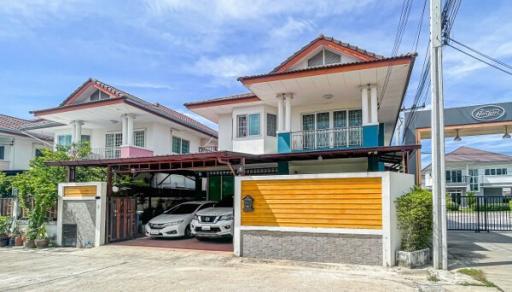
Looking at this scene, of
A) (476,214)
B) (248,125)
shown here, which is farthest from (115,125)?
(476,214)

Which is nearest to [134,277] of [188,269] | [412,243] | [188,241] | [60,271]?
[188,269]

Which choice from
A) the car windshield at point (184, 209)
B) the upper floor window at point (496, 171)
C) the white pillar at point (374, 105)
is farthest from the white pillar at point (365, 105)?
the upper floor window at point (496, 171)

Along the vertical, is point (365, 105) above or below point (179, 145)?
above

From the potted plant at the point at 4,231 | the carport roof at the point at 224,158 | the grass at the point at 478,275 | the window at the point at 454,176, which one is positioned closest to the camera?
the grass at the point at 478,275

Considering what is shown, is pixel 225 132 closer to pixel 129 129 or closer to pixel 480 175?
pixel 129 129

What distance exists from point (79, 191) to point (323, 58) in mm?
10500

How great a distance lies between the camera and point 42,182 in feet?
48.1

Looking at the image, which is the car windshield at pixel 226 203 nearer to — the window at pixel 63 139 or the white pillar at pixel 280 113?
the white pillar at pixel 280 113

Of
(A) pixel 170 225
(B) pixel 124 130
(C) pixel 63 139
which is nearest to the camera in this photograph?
(A) pixel 170 225

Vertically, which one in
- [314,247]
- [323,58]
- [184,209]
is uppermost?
[323,58]

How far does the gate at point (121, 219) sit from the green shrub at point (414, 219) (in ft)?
31.4

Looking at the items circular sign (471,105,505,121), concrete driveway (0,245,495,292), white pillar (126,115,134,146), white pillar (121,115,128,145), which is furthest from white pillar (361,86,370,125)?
white pillar (121,115,128,145)

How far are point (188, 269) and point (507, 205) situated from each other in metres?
23.0

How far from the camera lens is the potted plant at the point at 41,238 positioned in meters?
13.8
